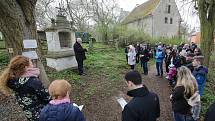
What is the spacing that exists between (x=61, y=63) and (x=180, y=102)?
7804mm

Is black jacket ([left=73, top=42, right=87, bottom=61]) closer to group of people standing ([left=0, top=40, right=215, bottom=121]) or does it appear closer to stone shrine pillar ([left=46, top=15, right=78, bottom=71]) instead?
stone shrine pillar ([left=46, top=15, right=78, bottom=71])

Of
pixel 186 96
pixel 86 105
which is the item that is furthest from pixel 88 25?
pixel 186 96

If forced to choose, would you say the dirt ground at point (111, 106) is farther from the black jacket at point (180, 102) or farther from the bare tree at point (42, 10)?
the bare tree at point (42, 10)

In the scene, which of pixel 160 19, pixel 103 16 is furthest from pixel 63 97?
pixel 160 19

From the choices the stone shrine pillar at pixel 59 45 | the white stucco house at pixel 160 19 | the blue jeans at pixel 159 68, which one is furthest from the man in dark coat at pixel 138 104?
the white stucco house at pixel 160 19

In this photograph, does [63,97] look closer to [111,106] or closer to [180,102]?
[180,102]

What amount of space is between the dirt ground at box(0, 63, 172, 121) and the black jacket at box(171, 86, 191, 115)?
1.92 meters

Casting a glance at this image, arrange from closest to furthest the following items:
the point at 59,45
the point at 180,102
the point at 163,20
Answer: the point at 180,102 < the point at 59,45 < the point at 163,20

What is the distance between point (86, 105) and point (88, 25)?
102ft

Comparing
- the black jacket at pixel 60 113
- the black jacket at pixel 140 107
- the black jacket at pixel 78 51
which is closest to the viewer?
the black jacket at pixel 60 113

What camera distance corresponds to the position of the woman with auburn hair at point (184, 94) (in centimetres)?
405

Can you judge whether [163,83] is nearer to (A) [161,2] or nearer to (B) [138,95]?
(B) [138,95]

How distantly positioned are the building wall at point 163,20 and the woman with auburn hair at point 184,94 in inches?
1416

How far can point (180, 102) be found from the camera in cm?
417
